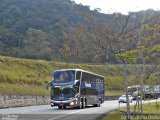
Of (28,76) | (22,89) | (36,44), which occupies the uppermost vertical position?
(36,44)

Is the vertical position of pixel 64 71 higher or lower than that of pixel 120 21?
lower

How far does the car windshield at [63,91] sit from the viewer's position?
36.1 metres

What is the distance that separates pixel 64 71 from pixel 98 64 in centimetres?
5802

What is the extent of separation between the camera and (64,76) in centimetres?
3603

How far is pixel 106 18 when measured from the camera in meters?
23.6

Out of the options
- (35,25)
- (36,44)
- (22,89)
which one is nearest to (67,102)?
(22,89)

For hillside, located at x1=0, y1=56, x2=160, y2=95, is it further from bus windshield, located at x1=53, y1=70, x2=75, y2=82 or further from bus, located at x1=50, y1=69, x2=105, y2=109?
bus windshield, located at x1=53, y1=70, x2=75, y2=82

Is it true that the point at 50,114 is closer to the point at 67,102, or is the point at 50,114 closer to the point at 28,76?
the point at 67,102

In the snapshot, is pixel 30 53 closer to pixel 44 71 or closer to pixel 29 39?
pixel 29 39

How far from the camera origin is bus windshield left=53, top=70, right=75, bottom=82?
35.6 m

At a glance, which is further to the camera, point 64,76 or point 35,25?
point 35,25

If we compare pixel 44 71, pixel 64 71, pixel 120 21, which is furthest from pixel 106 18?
pixel 44 71

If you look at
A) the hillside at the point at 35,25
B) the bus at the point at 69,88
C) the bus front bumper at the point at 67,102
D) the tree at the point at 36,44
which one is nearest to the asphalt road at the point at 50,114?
the bus front bumper at the point at 67,102

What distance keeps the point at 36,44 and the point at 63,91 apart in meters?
57.4
